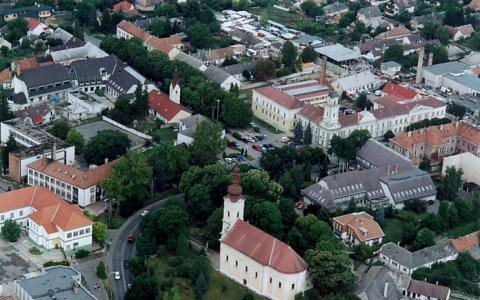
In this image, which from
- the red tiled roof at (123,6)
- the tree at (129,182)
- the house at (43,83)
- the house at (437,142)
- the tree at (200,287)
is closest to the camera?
the tree at (200,287)

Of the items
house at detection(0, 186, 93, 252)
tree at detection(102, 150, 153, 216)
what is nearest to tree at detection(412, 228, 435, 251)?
tree at detection(102, 150, 153, 216)

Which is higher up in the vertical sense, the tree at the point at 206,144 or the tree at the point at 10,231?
the tree at the point at 206,144

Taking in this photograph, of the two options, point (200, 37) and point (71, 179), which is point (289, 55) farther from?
point (71, 179)

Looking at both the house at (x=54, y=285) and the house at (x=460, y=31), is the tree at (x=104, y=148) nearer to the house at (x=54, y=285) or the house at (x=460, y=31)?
the house at (x=54, y=285)

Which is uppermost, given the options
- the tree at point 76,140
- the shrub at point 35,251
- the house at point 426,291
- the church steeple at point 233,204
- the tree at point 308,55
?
the church steeple at point 233,204

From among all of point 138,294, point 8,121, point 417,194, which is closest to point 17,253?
point 138,294

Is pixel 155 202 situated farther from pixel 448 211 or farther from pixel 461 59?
pixel 461 59

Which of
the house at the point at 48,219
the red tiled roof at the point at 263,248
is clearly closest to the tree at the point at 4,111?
the house at the point at 48,219
